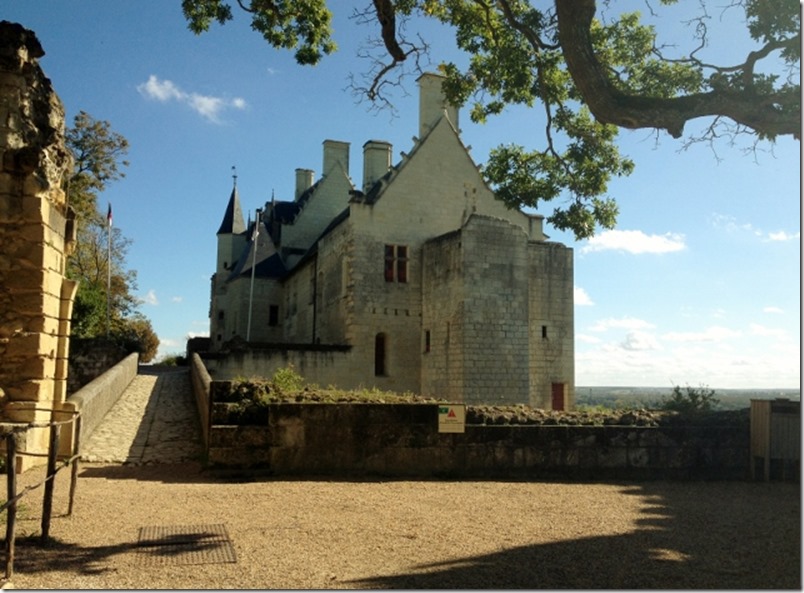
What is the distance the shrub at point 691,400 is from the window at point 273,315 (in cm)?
2963

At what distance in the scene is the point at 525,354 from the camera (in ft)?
76.3

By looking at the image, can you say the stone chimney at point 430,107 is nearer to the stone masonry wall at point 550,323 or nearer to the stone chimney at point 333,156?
the stone masonry wall at point 550,323

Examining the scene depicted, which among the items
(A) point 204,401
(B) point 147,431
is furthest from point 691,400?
(B) point 147,431

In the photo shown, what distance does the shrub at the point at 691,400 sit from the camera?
11844 mm

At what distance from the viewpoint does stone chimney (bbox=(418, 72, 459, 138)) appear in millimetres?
27281

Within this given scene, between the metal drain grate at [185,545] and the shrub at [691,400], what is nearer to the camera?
the metal drain grate at [185,545]

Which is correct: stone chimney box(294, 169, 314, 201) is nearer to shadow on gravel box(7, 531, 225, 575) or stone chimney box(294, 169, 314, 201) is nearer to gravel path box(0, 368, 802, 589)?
gravel path box(0, 368, 802, 589)

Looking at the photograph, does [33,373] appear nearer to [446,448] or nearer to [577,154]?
[446,448]

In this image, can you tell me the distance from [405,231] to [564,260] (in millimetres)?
6430

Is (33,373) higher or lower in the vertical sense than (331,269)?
lower

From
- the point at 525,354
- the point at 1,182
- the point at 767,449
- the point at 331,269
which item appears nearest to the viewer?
the point at 1,182

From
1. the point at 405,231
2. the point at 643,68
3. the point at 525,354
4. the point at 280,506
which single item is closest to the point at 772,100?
the point at 643,68

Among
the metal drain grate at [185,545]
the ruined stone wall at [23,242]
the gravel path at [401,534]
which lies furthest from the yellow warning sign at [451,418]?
the ruined stone wall at [23,242]

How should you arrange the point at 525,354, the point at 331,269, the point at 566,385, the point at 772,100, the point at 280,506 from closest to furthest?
A: the point at 772,100
the point at 280,506
the point at 525,354
the point at 566,385
the point at 331,269
